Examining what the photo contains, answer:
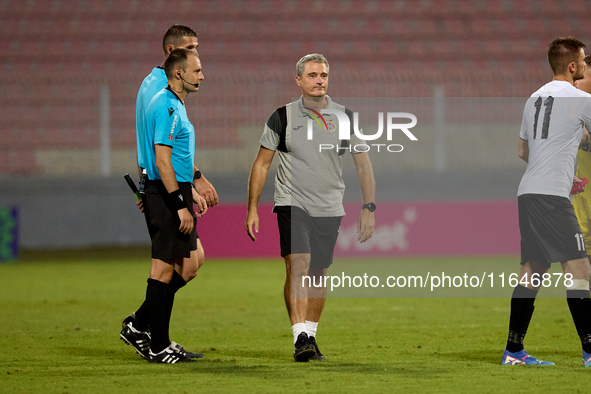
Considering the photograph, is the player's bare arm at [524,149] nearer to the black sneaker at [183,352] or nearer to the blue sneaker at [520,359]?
the blue sneaker at [520,359]

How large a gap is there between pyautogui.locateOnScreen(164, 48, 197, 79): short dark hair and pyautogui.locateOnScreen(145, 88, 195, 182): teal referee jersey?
0.12m

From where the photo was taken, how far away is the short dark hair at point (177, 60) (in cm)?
466

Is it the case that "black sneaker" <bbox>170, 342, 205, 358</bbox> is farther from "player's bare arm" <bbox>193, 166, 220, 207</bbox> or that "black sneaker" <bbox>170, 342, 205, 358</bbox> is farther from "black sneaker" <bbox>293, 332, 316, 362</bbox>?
"player's bare arm" <bbox>193, 166, 220, 207</bbox>

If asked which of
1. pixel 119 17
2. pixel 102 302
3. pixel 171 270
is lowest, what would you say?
pixel 102 302

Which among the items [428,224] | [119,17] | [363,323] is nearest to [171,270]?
[363,323]

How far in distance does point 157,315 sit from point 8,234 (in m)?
7.73

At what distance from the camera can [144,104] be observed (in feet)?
15.6

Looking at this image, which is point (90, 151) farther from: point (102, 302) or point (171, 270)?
point (171, 270)

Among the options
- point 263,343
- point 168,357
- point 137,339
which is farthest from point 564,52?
point 137,339

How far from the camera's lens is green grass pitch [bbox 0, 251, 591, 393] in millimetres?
3941

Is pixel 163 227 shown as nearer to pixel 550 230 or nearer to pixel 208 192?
pixel 208 192

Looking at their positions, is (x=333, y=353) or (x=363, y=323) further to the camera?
(x=363, y=323)

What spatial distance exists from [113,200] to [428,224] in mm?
4986

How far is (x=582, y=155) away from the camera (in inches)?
222
